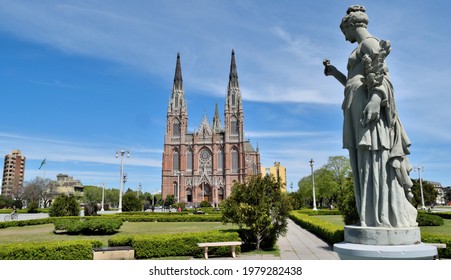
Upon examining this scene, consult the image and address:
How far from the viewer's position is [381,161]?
4457 millimetres

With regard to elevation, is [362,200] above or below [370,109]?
below

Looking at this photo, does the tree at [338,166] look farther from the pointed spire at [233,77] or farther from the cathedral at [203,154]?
the pointed spire at [233,77]

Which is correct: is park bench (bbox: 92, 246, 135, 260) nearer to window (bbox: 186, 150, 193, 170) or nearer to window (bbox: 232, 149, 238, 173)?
window (bbox: 232, 149, 238, 173)

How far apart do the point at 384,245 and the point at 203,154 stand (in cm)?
7794

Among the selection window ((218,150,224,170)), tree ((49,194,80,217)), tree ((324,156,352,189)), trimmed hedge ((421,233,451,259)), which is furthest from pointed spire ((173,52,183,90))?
trimmed hedge ((421,233,451,259))

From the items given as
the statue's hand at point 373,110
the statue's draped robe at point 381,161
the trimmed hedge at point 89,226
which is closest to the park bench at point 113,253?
the trimmed hedge at point 89,226

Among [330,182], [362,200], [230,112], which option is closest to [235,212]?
[362,200]

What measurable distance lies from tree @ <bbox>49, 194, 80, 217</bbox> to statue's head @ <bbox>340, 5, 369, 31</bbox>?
30.0 metres

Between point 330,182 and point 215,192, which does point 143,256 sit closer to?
point 330,182

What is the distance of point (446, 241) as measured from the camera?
10.0 metres

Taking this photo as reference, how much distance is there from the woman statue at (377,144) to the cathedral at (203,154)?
69736 millimetres

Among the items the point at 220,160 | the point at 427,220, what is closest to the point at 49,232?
the point at 427,220

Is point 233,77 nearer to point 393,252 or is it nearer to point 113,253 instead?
point 113,253

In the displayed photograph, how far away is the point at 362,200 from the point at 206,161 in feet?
252
